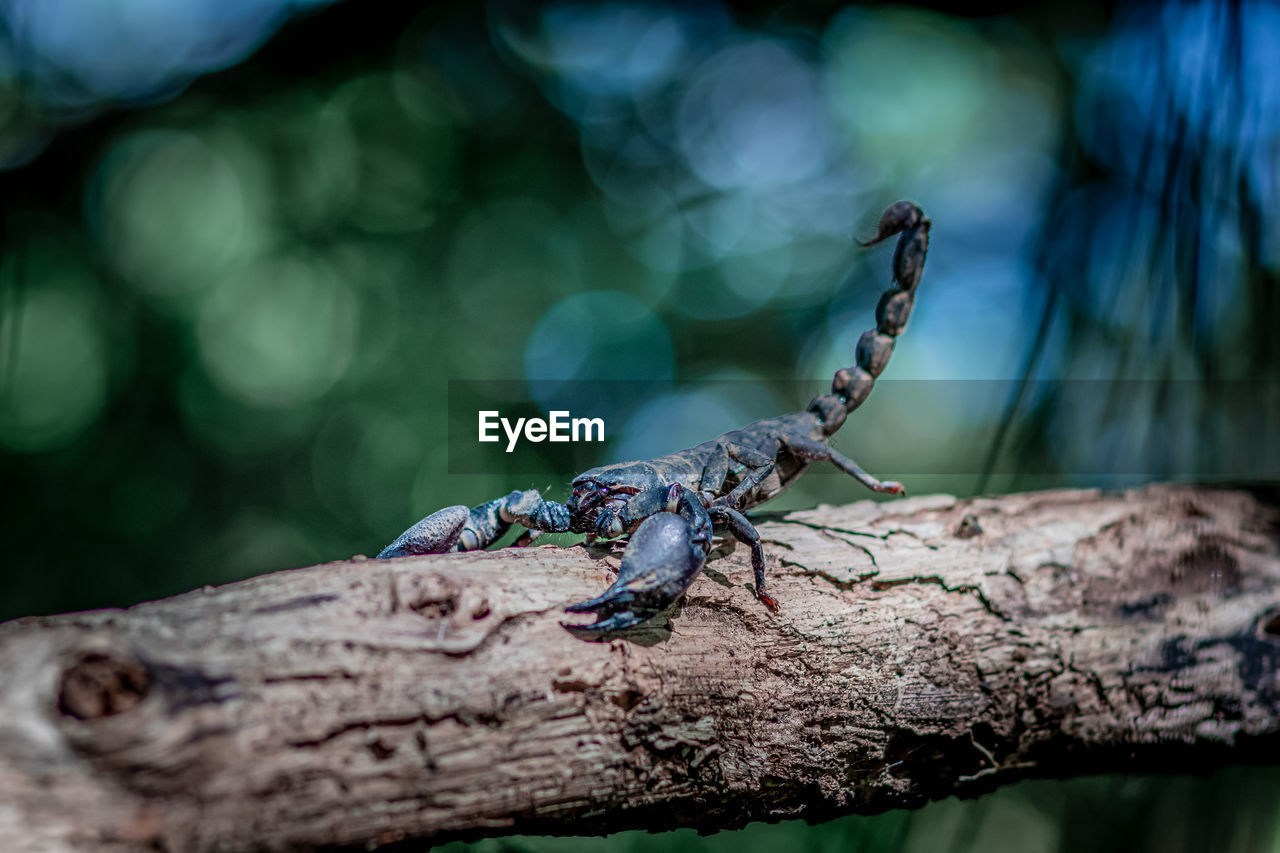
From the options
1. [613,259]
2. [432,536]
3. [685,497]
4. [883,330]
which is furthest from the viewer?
[613,259]

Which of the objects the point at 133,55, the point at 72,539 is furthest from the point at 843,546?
the point at 133,55

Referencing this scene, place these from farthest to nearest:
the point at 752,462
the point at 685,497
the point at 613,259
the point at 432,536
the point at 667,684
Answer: the point at 613,259 < the point at 752,462 < the point at 432,536 < the point at 685,497 < the point at 667,684

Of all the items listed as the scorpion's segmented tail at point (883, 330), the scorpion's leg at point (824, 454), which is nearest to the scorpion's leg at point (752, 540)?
the scorpion's leg at point (824, 454)

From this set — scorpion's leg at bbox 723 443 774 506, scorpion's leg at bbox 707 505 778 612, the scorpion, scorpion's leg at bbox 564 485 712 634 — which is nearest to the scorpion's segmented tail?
the scorpion

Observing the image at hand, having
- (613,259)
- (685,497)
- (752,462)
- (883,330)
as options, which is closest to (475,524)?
(685,497)

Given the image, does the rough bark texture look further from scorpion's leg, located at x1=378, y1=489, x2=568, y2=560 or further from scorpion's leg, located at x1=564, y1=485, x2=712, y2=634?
scorpion's leg, located at x1=378, y1=489, x2=568, y2=560

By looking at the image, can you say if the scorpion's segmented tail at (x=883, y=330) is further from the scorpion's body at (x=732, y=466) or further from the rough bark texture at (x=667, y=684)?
the rough bark texture at (x=667, y=684)

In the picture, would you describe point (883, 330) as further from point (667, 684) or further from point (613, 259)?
point (667, 684)
